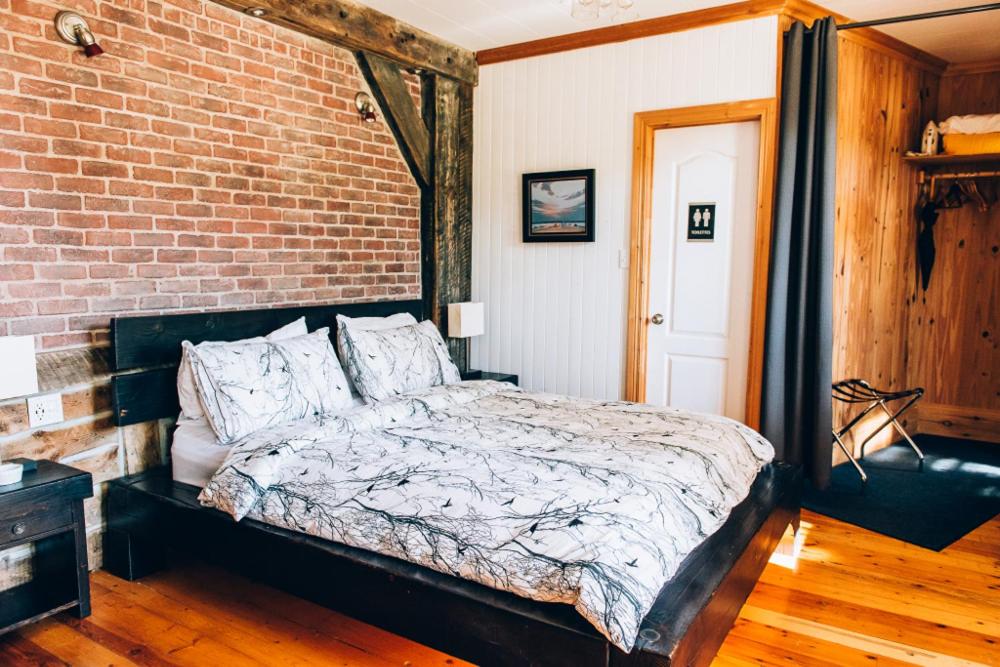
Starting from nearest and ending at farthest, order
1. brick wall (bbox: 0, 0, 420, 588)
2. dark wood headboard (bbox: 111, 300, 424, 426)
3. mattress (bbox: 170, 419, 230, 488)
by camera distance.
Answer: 1. brick wall (bbox: 0, 0, 420, 588)
2. mattress (bbox: 170, 419, 230, 488)
3. dark wood headboard (bbox: 111, 300, 424, 426)

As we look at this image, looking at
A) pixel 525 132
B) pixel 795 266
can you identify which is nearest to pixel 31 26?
pixel 525 132

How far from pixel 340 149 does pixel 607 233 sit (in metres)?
1.72

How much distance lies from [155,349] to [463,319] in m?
2.07

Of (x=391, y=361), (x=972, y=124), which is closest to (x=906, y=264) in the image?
(x=972, y=124)

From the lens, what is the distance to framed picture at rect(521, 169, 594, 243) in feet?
14.8

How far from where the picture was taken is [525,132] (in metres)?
4.74

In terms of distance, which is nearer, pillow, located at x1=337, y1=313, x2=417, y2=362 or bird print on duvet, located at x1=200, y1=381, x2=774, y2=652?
bird print on duvet, located at x1=200, y1=381, x2=774, y2=652

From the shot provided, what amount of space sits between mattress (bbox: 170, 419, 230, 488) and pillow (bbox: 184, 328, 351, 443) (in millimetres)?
75

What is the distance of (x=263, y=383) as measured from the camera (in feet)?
9.95

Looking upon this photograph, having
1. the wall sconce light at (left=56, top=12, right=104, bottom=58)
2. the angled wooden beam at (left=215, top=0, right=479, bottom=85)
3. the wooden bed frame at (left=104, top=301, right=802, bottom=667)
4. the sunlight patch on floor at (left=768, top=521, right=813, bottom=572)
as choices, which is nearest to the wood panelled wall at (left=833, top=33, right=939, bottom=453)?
the sunlight patch on floor at (left=768, top=521, right=813, bottom=572)

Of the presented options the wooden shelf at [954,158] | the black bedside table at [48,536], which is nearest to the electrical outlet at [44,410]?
the black bedside table at [48,536]

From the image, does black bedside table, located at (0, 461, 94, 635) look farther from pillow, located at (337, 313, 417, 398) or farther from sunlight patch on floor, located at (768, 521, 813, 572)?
sunlight patch on floor, located at (768, 521, 813, 572)

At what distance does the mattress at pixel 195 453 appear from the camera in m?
2.87

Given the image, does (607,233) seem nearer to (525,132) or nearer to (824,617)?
(525,132)
